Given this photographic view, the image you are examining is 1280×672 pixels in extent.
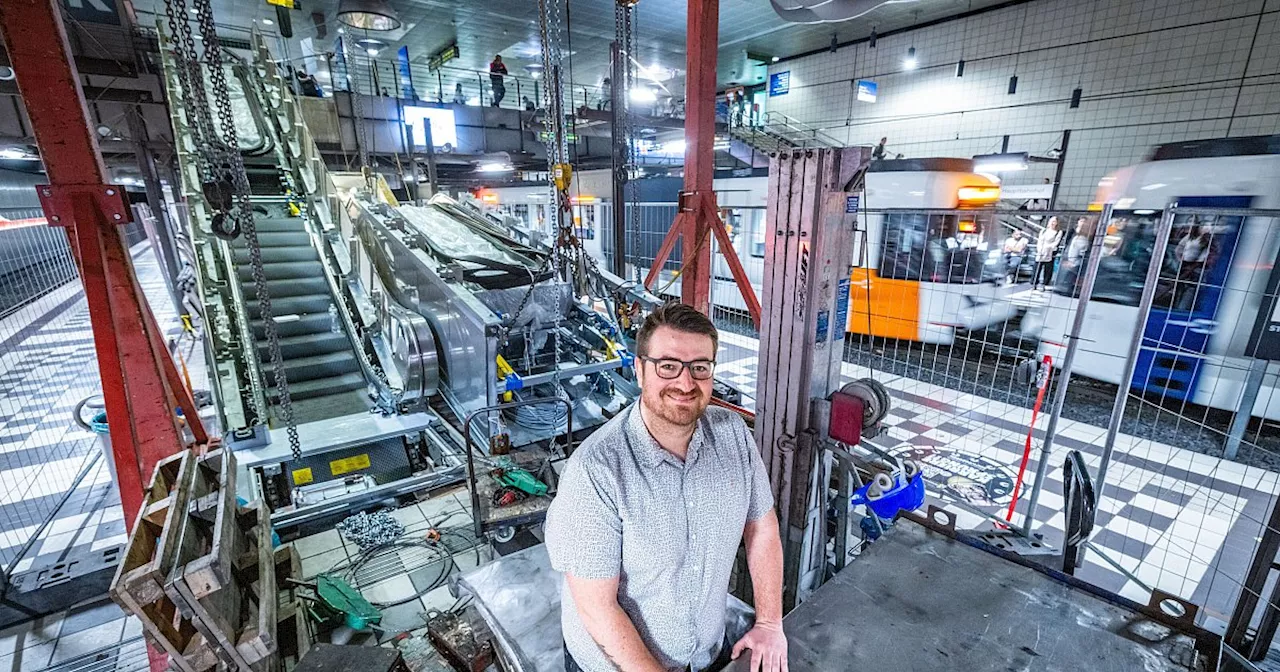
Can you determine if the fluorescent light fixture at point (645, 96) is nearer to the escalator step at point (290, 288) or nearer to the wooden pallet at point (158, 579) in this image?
the escalator step at point (290, 288)

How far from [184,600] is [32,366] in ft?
29.4

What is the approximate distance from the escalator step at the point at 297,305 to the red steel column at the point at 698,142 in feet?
14.6

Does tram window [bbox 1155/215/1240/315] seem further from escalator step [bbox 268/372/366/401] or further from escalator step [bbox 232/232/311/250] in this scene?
escalator step [bbox 232/232/311/250]

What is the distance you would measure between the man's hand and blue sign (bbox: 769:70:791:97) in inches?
704

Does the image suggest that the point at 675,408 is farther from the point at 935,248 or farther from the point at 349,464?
the point at 935,248

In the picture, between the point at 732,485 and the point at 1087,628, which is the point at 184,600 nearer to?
the point at 732,485

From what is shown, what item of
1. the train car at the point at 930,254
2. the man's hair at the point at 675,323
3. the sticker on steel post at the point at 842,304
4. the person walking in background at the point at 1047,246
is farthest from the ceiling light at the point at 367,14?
the person walking in background at the point at 1047,246

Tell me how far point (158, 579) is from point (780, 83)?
18.5 metres

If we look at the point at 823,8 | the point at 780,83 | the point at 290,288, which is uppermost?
the point at 780,83

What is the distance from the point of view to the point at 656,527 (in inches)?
58.6

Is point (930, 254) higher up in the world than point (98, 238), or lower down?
lower down

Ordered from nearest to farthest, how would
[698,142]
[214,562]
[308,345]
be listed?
[214,562] < [698,142] < [308,345]

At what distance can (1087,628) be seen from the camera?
1.97 metres

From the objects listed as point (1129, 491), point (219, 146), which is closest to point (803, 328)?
point (1129, 491)
